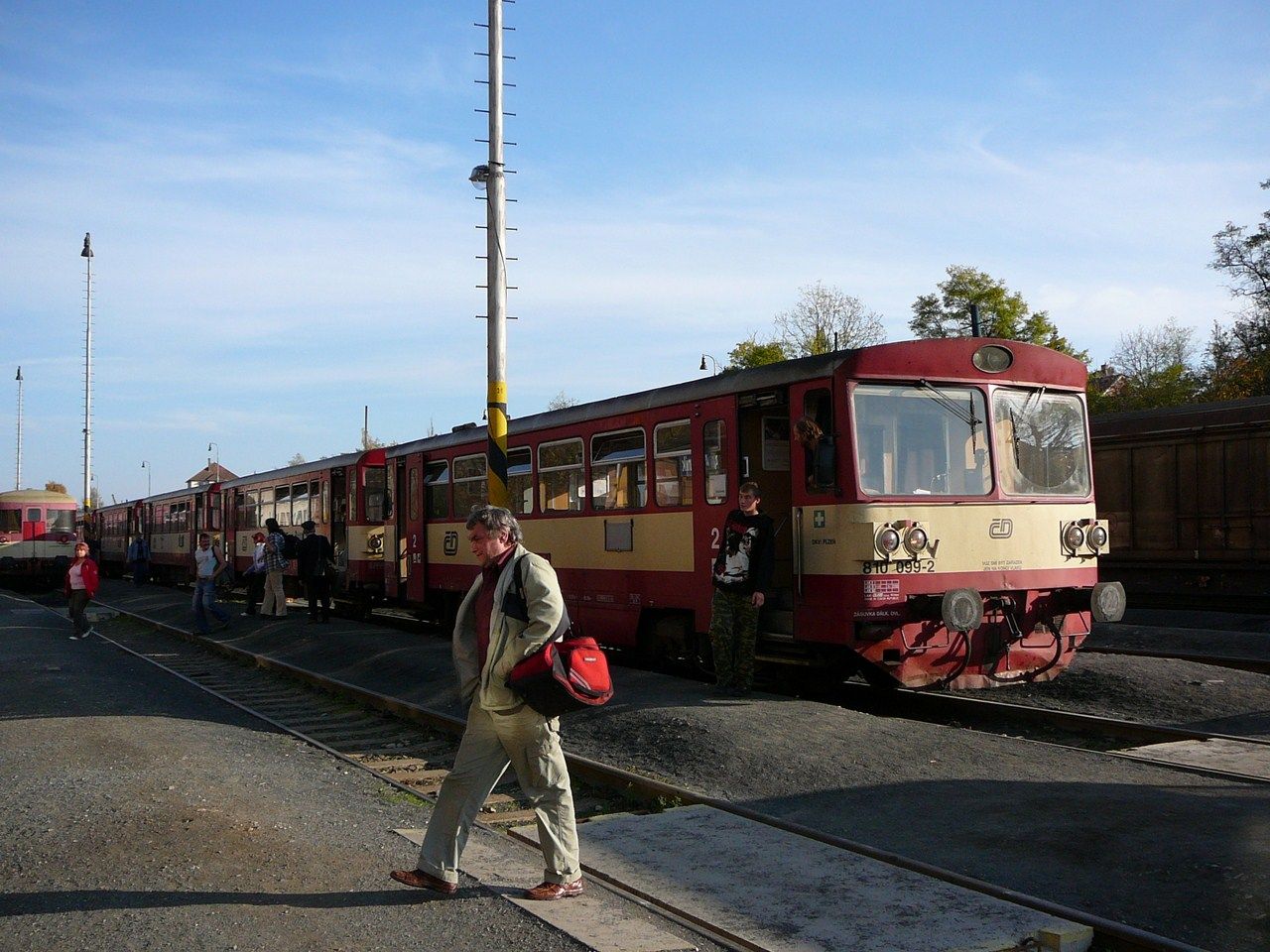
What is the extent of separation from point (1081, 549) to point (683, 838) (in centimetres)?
594

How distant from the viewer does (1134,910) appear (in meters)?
5.35

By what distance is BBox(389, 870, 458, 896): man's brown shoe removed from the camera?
580 cm

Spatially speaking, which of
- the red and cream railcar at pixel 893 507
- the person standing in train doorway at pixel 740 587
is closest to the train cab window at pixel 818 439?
the red and cream railcar at pixel 893 507

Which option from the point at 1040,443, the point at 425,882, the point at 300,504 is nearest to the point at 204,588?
the point at 300,504

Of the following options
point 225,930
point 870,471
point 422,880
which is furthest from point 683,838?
point 870,471

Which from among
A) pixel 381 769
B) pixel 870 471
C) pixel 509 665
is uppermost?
pixel 870 471

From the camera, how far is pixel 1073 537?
11125 millimetres

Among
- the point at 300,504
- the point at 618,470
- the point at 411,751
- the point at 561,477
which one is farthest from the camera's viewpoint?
the point at 300,504

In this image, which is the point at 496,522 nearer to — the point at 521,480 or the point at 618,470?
the point at 618,470

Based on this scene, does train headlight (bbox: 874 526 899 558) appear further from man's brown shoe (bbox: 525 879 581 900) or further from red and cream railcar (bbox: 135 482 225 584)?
red and cream railcar (bbox: 135 482 225 584)

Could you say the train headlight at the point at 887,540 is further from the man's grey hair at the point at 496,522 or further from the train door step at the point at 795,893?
the man's grey hair at the point at 496,522

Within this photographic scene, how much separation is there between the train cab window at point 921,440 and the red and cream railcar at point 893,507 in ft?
0.05

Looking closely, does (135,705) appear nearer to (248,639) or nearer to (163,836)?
(163,836)

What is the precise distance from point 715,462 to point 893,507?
2.14m
